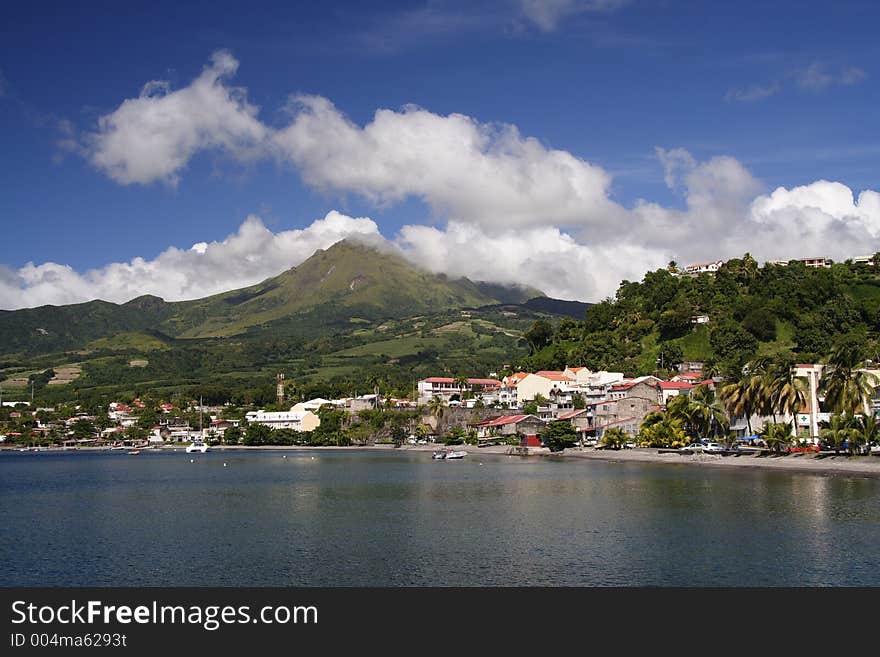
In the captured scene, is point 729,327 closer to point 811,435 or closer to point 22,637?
point 811,435

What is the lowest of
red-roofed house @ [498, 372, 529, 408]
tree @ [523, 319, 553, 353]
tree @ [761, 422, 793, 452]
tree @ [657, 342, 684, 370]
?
tree @ [761, 422, 793, 452]

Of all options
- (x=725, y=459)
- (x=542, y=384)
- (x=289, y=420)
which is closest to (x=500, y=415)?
(x=542, y=384)

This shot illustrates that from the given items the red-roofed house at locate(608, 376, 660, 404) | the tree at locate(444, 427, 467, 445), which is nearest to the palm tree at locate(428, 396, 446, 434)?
the tree at locate(444, 427, 467, 445)

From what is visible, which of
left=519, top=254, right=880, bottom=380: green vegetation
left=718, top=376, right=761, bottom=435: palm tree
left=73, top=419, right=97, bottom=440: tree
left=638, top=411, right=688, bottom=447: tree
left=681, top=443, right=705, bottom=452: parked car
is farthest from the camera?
left=73, top=419, right=97, bottom=440: tree

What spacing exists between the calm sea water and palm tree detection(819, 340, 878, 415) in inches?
388

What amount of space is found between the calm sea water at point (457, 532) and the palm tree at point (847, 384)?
9848 millimetres

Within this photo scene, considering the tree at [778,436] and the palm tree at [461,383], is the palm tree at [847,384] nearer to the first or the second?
the tree at [778,436]

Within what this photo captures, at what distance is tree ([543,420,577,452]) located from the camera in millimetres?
109750

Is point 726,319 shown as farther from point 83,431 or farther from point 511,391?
point 83,431

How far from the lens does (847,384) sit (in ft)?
234

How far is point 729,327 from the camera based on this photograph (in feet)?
414

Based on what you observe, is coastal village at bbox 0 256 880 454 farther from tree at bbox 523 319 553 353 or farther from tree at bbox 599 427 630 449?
tree at bbox 523 319 553 353

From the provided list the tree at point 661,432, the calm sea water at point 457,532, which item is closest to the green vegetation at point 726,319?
the tree at point 661,432

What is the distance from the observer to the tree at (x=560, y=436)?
10975 cm
